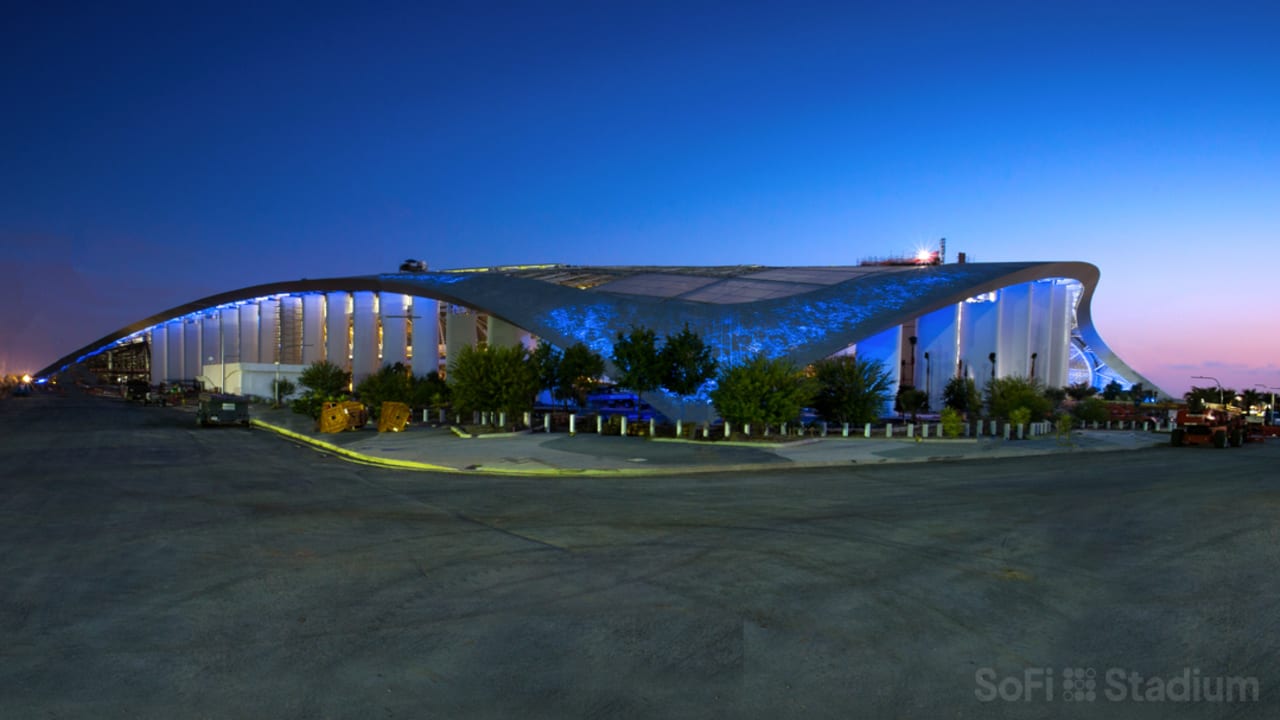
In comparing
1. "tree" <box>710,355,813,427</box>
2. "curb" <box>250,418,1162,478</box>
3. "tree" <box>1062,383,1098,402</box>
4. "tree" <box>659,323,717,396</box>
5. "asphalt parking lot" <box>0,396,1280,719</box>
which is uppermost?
"tree" <box>659,323,717,396</box>

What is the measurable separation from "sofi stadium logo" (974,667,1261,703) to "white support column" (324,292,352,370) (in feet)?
172

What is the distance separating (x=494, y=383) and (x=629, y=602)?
2069 centimetres

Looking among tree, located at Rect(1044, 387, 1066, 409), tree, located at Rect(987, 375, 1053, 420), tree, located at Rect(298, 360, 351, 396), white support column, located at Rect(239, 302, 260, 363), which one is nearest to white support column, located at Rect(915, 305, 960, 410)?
→ tree, located at Rect(1044, 387, 1066, 409)

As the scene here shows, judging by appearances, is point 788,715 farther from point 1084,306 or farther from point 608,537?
point 1084,306

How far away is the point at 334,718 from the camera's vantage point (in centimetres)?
429

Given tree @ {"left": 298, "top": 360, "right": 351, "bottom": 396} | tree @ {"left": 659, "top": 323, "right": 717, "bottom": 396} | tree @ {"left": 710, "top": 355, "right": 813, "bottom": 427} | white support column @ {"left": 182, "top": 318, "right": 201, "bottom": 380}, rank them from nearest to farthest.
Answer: tree @ {"left": 710, "top": 355, "right": 813, "bottom": 427}, tree @ {"left": 659, "top": 323, "right": 717, "bottom": 396}, tree @ {"left": 298, "top": 360, "right": 351, "bottom": 396}, white support column @ {"left": 182, "top": 318, "right": 201, "bottom": 380}

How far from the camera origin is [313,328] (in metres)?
55.9

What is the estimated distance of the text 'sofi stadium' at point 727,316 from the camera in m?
32.1

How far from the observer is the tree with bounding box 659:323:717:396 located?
24547 millimetres

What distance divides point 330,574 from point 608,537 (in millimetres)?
3296

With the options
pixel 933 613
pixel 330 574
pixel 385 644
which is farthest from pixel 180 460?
pixel 933 613

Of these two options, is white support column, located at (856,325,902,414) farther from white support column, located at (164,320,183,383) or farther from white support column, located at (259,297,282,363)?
white support column, located at (164,320,183,383)

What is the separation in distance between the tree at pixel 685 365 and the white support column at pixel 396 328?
28.2m

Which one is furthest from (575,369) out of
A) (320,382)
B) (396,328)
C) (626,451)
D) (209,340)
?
(209,340)
